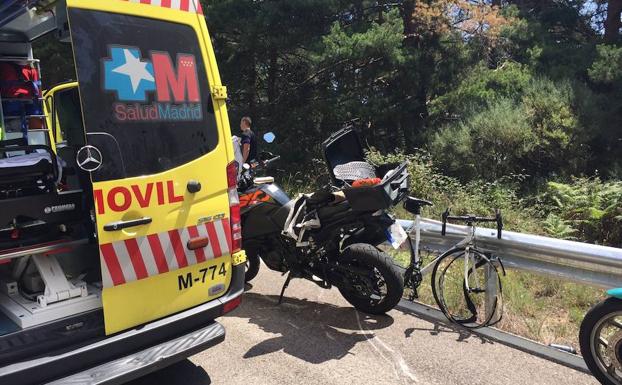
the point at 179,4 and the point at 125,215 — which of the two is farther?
the point at 179,4

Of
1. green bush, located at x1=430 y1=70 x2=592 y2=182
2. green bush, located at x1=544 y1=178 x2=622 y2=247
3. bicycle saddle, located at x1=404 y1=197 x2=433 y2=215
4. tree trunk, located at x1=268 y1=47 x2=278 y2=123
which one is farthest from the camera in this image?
tree trunk, located at x1=268 y1=47 x2=278 y2=123

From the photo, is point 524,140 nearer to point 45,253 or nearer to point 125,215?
point 125,215

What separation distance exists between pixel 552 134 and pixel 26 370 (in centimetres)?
1250

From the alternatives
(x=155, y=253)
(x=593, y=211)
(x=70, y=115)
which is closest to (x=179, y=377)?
(x=155, y=253)

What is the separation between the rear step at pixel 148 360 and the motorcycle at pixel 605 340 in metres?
2.49

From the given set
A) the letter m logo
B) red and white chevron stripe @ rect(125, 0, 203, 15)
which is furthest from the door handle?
red and white chevron stripe @ rect(125, 0, 203, 15)

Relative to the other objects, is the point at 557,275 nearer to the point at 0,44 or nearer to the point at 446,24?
the point at 0,44

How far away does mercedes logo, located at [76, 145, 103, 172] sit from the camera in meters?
2.81

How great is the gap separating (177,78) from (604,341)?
3328 mm

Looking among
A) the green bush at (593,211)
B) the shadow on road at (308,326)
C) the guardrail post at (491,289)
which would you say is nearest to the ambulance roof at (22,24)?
the shadow on road at (308,326)

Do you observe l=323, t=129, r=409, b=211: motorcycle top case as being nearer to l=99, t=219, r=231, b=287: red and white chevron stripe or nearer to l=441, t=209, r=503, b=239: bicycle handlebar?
l=441, t=209, r=503, b=239: bicycle handlebar

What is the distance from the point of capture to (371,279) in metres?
4.52

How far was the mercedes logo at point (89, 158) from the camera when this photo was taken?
9.23 ft

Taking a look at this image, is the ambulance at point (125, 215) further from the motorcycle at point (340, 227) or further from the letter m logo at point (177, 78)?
the motorcycle at point (340, 227)
